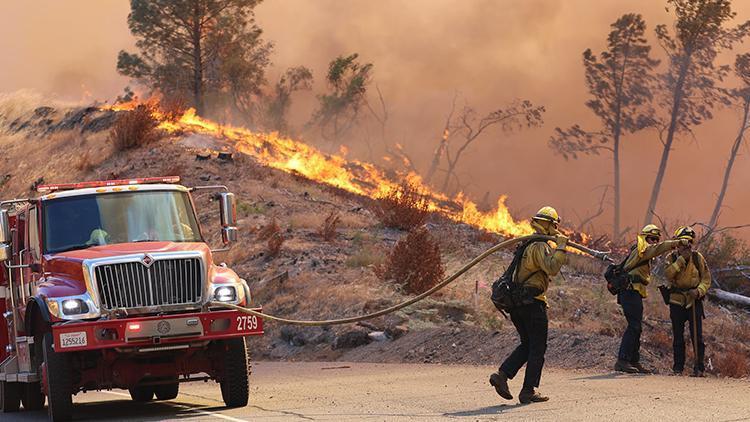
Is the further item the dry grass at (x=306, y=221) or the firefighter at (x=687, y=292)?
the dry grass at (x=306, y=221)

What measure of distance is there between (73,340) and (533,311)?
4.55m

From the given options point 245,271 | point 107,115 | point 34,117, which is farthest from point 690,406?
point 34,117

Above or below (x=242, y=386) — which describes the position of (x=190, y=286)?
above

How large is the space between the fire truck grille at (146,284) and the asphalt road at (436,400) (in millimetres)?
1249

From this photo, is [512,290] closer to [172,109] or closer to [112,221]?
[112,221]

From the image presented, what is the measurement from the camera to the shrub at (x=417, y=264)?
2400 centimetres

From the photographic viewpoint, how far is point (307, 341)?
22438 millimetres

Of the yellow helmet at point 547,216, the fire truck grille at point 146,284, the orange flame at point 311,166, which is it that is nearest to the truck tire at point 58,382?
the fire truck grille at point 146,284

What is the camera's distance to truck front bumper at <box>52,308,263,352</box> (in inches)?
475

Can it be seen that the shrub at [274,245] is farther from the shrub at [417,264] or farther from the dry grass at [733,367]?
the dry grass at [733,367]

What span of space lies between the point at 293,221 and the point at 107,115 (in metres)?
18.7

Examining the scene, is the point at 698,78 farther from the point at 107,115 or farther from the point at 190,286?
the point at 190,286

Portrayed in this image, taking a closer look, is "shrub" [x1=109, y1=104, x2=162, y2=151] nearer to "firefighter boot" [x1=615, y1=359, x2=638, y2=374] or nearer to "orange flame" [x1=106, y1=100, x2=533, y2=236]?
"orange flame" [x1=106, y1=100, x2=533, y2=236]

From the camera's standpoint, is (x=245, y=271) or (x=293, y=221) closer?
(x=245, y=271)
